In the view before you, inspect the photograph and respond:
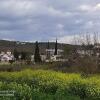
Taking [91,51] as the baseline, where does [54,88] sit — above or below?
below

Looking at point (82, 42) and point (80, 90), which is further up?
point (82, 42)

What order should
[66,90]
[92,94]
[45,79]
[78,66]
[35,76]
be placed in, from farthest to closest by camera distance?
[78,66] → [35,76] → [45,79] → [66,90] → [92,94]

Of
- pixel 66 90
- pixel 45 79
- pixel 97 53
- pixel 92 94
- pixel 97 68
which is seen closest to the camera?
pixel 92 94

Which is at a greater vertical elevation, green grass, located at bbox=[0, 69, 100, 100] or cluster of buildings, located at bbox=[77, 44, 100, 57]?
cluster of buildings, located at bbox=[77, 44, 100, 57]

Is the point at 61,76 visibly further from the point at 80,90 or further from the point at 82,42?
the point at 82,42

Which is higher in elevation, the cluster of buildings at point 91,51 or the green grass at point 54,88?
the cluster of buildings at point 91,51

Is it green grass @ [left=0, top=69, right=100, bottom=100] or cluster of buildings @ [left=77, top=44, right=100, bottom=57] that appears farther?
cluster of buildings @ [left=77, top=44, right=100, bottom=57]

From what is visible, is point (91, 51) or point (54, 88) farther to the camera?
point (91, 51)

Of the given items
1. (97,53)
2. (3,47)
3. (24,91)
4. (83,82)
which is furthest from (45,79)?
(3,47)

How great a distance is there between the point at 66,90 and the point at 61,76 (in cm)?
347

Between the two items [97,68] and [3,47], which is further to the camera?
[3,47]

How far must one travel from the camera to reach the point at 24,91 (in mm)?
14188

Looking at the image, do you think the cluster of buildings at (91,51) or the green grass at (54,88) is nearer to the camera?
the green grass at (54,88)

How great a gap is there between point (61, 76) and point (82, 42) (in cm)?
2049
